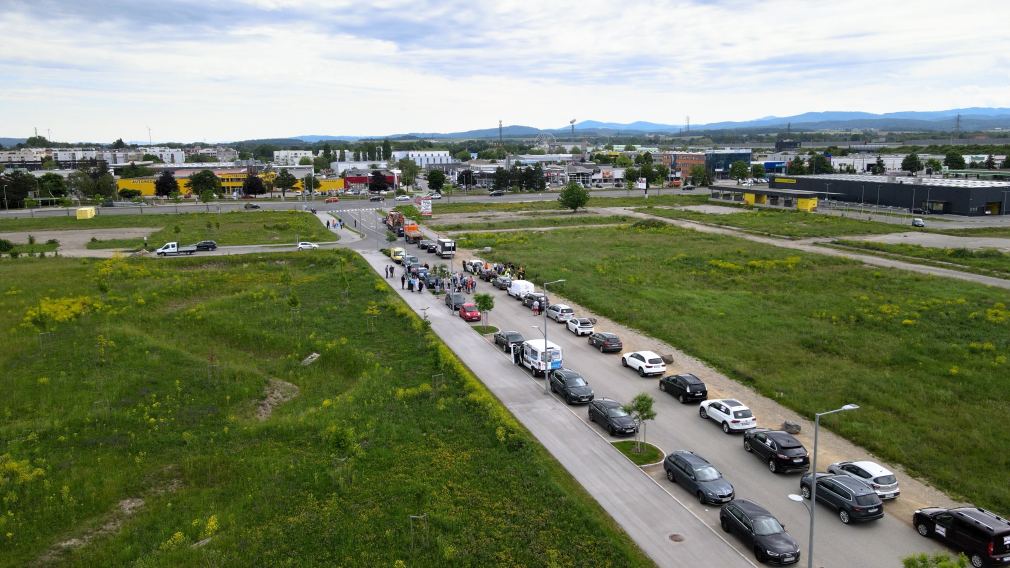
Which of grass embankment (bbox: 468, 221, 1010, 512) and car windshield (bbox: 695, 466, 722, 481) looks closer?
car windshield (bbox: 695, 466, 722, 481)

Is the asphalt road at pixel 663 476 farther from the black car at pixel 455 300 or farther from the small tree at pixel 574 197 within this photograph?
the small tree at pixel 574 197

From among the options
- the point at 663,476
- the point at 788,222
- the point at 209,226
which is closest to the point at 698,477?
the point at 663,476

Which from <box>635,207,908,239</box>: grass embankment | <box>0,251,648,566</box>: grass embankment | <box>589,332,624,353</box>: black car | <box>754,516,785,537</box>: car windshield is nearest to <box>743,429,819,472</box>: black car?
<box>754,516,785,537</box>: car windshield

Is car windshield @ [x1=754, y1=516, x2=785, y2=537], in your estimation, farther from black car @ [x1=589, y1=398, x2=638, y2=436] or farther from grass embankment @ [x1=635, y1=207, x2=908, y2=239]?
grass embankment @ [x1=635, y1=207, x2=908, y2=239]

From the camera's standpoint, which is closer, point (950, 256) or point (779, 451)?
Answer: point (779, 451)

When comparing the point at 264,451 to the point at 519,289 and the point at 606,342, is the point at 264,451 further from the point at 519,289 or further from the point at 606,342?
the point at 519,289

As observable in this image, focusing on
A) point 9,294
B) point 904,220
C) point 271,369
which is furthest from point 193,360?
point 904,220

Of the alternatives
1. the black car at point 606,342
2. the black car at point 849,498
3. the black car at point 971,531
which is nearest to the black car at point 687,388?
the black car at point 606,342
